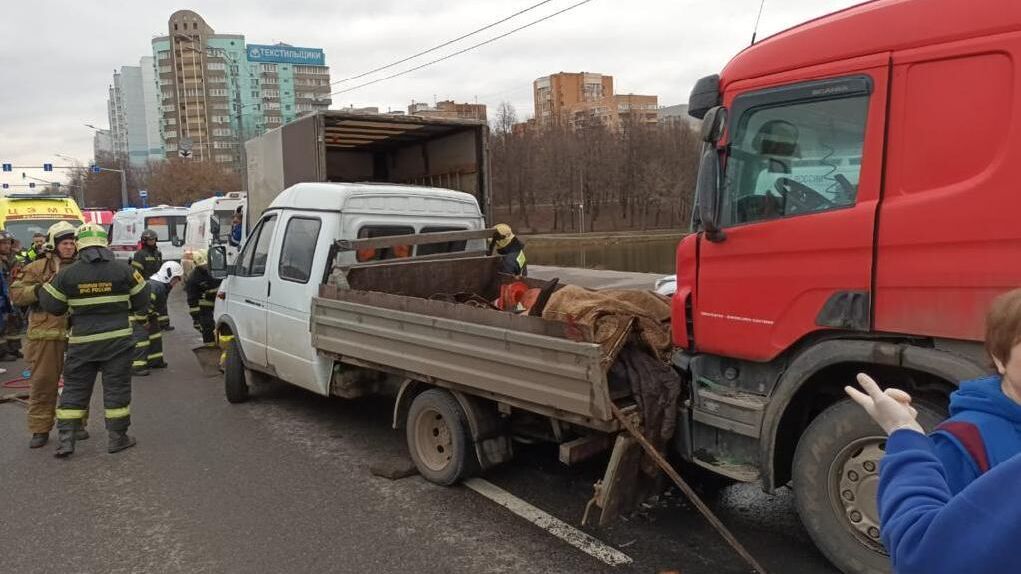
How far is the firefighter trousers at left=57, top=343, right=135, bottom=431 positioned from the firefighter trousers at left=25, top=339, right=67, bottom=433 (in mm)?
Answer: 330

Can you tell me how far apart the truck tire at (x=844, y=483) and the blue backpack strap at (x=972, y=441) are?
68.4 inches

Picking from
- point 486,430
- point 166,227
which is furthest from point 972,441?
point 166,227

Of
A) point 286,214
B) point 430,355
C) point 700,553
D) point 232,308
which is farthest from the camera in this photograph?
point 232,308

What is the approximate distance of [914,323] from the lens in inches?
115

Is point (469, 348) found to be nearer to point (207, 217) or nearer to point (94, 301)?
point (94, 301)

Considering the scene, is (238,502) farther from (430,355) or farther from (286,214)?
(286,214)

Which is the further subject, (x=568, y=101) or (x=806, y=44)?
(x=568, y=101)

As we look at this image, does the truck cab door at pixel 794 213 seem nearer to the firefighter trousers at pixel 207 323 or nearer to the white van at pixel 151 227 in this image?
the firefighter trousers at pixel 207 323

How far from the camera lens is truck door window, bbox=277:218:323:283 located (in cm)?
586

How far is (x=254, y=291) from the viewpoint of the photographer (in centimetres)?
655

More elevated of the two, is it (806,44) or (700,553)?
(806,44)

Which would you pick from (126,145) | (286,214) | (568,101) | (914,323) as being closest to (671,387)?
(914,323)

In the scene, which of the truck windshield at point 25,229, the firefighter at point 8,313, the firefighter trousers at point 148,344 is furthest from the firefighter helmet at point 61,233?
the truck windshield at point 25,229

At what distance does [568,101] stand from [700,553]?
8819 centimetres
